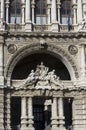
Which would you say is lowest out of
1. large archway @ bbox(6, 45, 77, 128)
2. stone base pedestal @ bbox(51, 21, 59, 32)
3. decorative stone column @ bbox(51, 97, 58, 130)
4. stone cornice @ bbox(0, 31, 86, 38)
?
decorative stone column @ bbox(51, 97, 58, 130)

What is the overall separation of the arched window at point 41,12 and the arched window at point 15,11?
134 centimetres

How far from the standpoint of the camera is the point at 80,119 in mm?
34125

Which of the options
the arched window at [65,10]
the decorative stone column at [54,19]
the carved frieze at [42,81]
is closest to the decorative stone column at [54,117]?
the carved frieze at [42,81]

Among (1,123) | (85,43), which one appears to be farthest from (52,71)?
(1,123)

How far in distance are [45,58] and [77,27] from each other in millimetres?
3457

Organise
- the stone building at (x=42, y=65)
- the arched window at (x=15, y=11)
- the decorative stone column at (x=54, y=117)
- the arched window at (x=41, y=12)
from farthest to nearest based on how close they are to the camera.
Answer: the arched window at (x=41, y=12), the arched window at (x=15, y=11), the stone building at (x=42, y=65), the decorative stone column at (x=54, y=117)

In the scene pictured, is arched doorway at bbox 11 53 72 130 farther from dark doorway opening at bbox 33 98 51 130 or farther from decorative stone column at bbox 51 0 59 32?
decorative stone column at bbox 51 0 59 32

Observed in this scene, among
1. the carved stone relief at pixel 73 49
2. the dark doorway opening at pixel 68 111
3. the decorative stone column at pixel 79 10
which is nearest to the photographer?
the carved stone relief at pixel 73 49

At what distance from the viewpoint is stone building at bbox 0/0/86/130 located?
1346 inches

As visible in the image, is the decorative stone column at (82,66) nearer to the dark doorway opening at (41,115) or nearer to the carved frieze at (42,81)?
the carved frieze at (42,81)

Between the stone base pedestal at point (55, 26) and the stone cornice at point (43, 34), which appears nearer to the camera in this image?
the stone cornice at point (43, 34)

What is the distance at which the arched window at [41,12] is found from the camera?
120 ft

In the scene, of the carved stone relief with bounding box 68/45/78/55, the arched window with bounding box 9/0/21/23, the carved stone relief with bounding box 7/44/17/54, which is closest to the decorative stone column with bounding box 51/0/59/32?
the carved stone relief with bounding box 68/45/78/55

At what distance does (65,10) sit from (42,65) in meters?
4.78
